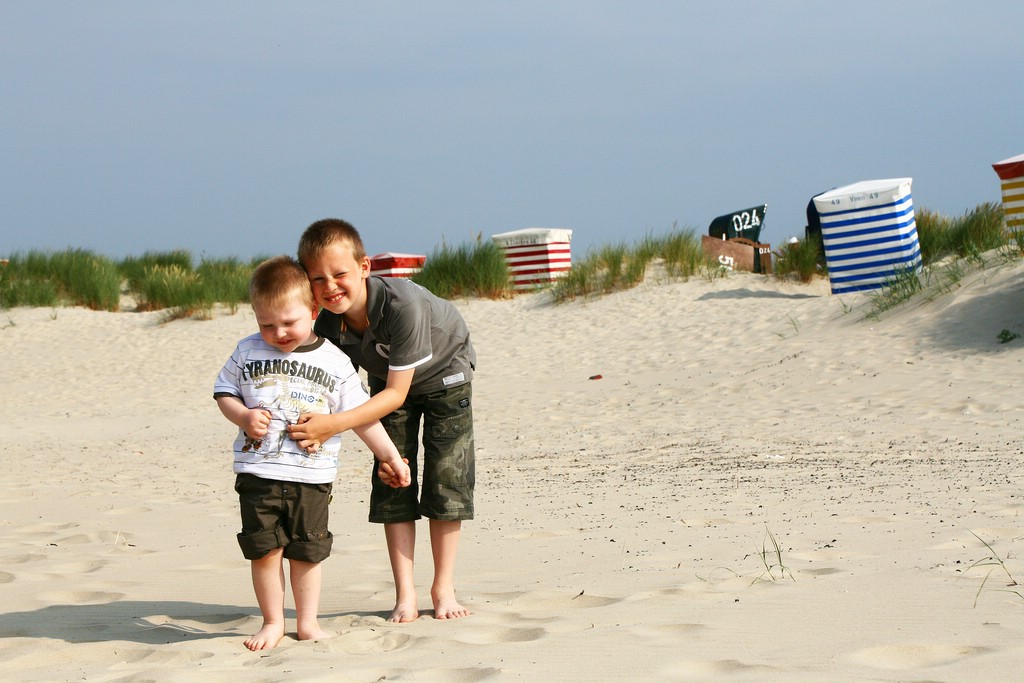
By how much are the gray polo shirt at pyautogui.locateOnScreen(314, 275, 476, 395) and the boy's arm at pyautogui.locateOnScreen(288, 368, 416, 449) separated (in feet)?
0.15

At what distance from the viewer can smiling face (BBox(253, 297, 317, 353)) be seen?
315cm

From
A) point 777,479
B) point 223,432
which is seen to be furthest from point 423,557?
point 223,432

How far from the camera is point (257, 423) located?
3.11 m

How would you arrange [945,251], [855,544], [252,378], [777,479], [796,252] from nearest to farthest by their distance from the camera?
[252,378], [855,544], [777,479], [945,251], [796,252]

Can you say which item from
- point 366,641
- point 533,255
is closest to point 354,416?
point 366,641

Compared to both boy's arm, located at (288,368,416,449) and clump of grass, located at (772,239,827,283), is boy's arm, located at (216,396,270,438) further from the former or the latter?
clump of grass, located at (772,239,827,283)

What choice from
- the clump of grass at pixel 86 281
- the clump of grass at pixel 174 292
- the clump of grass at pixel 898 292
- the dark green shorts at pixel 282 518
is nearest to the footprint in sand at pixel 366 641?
the dark green shorts at pixel 282 518

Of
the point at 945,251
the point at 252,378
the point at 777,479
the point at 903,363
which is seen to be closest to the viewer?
the point at 252,378

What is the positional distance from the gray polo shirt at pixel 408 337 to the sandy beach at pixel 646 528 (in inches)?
30.3

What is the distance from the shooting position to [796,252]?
15438 mm

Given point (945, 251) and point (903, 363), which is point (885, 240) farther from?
point (903, 363)

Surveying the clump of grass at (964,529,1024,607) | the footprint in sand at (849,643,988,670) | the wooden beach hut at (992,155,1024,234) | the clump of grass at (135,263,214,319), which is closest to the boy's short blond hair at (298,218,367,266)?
the footprint in sand at (849,643,988,670)

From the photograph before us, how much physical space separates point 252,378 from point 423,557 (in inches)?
66.8

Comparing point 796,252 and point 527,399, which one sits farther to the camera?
point 796,252
